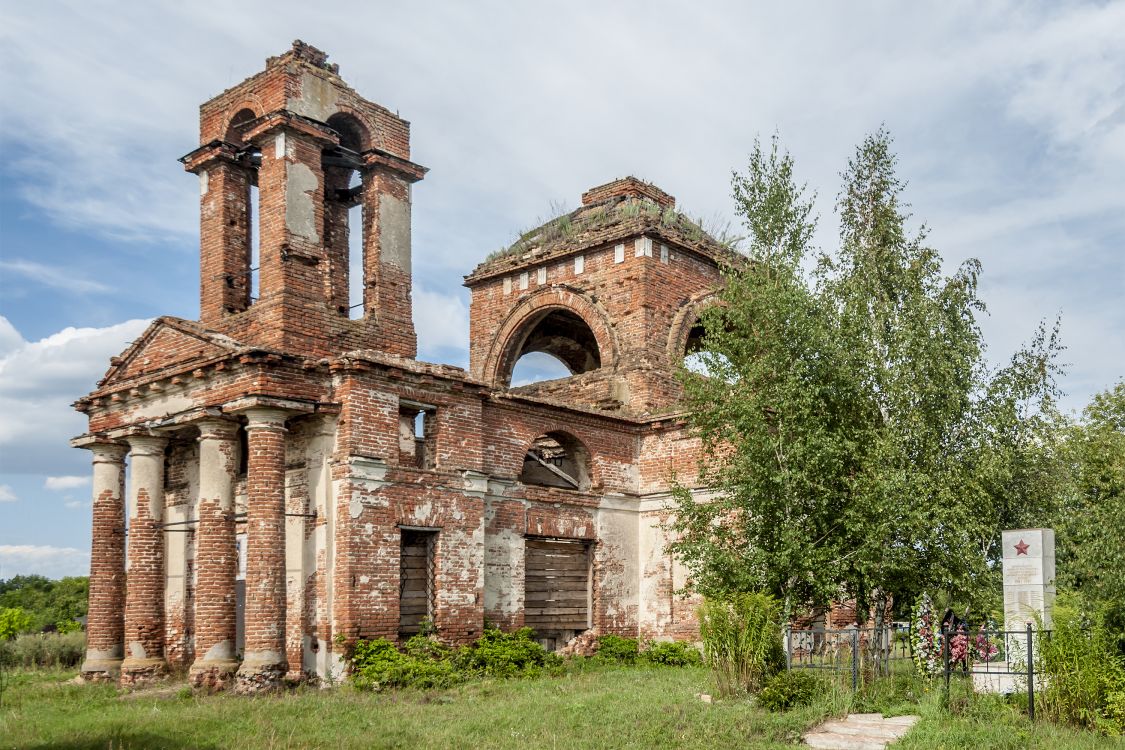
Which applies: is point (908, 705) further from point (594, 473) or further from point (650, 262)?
point (650, 262)

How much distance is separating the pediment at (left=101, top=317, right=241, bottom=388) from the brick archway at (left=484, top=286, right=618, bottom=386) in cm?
791

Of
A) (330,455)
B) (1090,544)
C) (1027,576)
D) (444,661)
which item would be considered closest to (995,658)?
(1027,576)

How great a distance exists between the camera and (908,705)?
1164 centimetres

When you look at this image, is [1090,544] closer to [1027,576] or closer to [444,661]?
[1027,576]

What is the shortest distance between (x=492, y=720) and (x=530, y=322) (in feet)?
41.7

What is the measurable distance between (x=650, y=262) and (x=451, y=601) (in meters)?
8.58

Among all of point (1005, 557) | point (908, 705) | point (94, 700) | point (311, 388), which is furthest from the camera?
point (311, 388)

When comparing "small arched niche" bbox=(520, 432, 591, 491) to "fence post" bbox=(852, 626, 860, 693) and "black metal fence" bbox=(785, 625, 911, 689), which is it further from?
"fence post" bbox=(852, 626, 860, 693)

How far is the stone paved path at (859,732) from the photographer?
10.5 metres

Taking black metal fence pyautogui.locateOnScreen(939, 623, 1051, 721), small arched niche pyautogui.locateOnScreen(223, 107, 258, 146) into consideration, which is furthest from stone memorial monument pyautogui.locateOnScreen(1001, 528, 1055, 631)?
small arched niche pyautogui.locateOnScreen(223, 107, 258, 146)

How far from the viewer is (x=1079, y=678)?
10.8 m

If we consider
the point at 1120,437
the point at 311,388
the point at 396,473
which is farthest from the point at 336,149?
the point at 1120,437

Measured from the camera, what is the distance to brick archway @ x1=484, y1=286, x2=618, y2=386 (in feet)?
71.1

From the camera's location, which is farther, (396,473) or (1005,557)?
(396,473)
